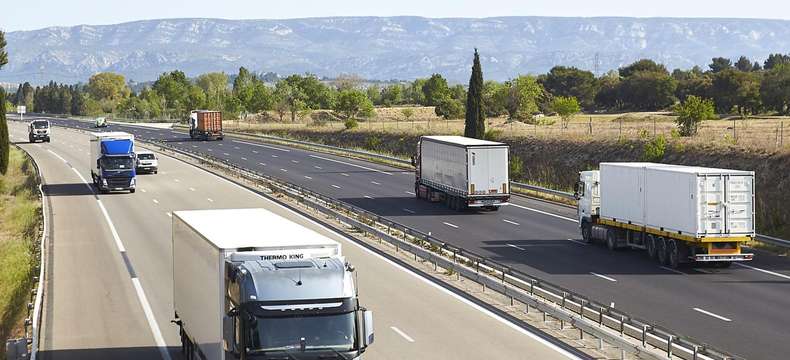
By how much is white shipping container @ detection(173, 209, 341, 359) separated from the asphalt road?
3010 mm

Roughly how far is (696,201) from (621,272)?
3.13 metres

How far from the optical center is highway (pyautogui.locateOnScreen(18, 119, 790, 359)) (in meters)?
24.1

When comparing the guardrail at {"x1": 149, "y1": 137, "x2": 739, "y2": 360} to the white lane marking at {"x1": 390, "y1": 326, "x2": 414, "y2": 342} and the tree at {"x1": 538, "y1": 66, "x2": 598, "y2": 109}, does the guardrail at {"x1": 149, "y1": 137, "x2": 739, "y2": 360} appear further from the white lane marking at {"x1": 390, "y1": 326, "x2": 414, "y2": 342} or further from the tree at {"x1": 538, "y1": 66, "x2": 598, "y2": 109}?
the tree at {"x1": 538, "y1": 66, "x2": 598, "y2": 109}

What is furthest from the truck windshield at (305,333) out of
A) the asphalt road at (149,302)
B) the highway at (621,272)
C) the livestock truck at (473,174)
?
the livestock truck at (473,174)

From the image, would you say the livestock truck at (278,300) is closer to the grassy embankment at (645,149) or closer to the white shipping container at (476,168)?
the grassy embankment at (645,149)

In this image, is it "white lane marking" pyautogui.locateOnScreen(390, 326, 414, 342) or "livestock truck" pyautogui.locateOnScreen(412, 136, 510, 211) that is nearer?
"white lane marking" pyautogui.locateOnScreen(390, 326, 414, 342)

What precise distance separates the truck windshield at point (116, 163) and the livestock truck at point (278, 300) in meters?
40.9

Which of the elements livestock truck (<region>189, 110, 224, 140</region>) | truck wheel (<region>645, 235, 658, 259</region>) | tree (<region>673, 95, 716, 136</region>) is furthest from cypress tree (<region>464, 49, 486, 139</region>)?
truck wheel (<region>645, 235, 658, 259</region>)

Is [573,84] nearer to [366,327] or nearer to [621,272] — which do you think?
[621,272]

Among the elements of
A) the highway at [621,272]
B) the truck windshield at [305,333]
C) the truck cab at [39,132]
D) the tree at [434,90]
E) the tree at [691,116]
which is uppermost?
the tree at [434,90]

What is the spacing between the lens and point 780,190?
4816 centimetres

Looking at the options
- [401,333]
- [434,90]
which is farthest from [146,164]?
[434,90]

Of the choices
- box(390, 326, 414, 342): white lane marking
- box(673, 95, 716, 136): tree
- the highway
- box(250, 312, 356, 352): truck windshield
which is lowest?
the highway

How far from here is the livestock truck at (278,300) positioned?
14.4m
